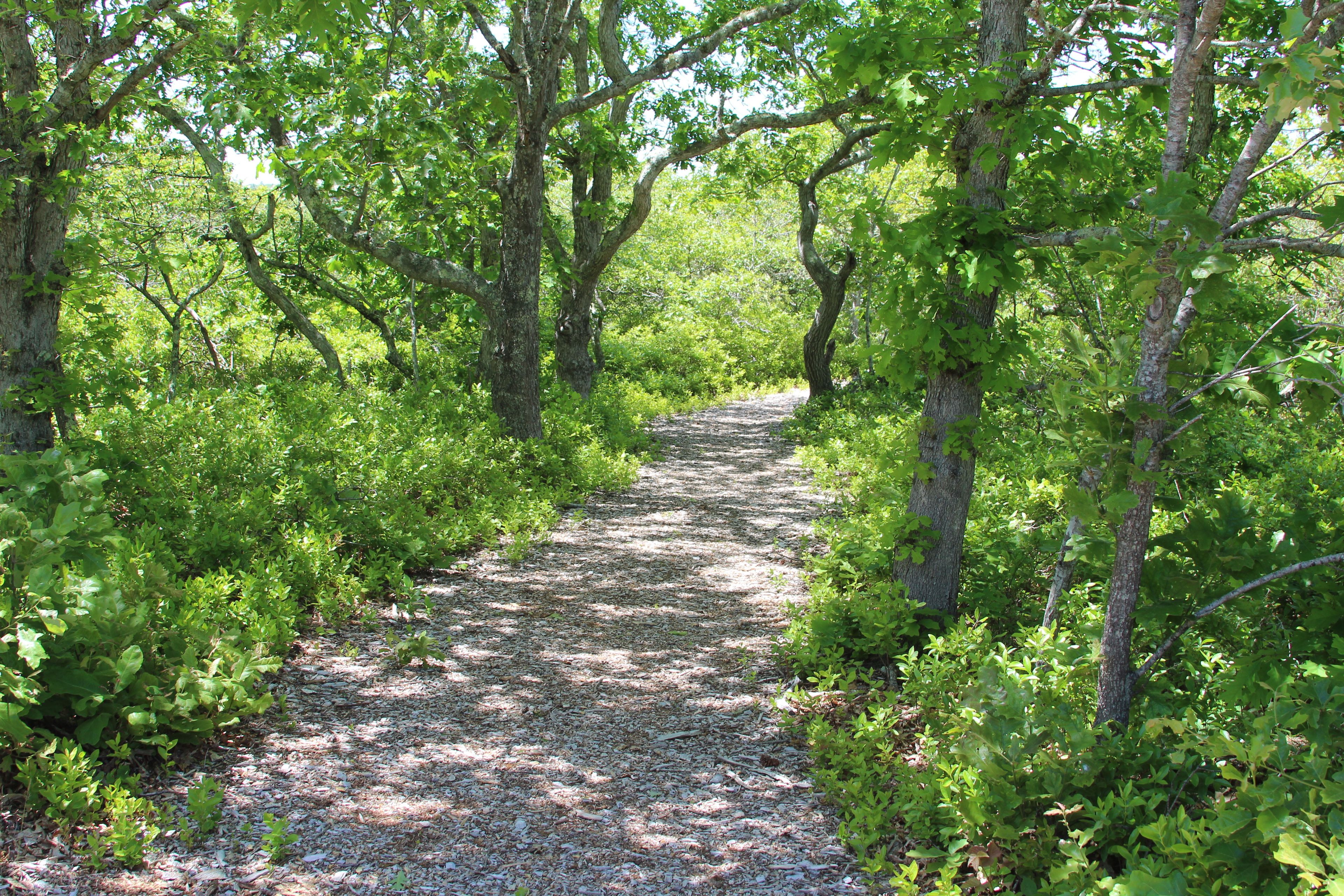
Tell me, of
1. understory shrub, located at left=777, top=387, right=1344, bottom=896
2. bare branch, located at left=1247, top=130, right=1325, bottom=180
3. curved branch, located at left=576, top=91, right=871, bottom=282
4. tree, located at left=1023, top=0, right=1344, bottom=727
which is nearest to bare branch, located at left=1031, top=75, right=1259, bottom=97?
tree, located at left=1023, top=0, right=1344, bottom=727

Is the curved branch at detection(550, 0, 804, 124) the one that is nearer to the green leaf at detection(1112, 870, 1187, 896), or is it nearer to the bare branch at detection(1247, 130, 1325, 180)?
the bare branch at detection(1247, 130, 1325, 180)

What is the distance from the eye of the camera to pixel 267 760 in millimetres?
3574

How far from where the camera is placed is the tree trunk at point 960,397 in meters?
4.43

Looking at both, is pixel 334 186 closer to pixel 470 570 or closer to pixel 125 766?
pixel 470 570

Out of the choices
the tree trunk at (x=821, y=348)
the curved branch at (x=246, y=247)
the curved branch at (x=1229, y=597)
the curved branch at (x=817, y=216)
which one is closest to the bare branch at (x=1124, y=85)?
the curved branch at (x=1229, y=597)

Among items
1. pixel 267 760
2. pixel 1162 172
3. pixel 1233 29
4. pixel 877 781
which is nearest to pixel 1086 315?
pixel 1162 172

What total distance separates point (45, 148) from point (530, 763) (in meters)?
5.04

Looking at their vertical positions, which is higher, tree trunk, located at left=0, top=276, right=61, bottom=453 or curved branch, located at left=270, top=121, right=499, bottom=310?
curved branch, located at left=270, top=121, right=499, bottom=310

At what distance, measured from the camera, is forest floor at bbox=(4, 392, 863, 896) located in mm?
2959

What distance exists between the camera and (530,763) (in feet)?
12.3

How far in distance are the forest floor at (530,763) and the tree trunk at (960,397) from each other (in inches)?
45.0

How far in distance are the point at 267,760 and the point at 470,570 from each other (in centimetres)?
290

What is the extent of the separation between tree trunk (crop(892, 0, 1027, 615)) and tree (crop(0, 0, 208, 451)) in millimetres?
5173

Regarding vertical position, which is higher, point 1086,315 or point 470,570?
point 1086,315
